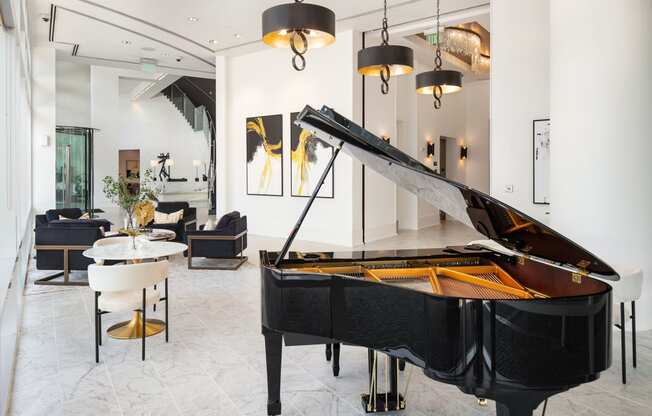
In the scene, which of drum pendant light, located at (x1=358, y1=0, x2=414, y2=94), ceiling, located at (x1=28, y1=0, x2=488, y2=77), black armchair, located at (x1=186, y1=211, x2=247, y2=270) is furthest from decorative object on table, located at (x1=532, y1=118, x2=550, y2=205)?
black armchair, located at (x1=186, y1=211, x2=247, y2=270)

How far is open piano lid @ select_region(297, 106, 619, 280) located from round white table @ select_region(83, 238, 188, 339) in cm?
232

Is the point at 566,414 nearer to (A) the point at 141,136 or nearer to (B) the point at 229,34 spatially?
(B) the point at 229,34

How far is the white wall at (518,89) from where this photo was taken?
5598mm

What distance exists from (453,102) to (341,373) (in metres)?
11.4

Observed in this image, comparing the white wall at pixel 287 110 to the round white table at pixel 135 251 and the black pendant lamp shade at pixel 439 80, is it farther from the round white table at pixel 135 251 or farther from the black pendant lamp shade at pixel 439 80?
the round white table at pixel 135 251

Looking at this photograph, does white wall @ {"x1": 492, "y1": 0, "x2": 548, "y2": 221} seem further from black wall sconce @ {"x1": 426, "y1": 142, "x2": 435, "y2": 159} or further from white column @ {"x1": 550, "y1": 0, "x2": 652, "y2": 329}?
black wall sconce @ {"x1": 426, "y1": 142, "x2": 435, "y2": 159}

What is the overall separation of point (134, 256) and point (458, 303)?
306 centimetres

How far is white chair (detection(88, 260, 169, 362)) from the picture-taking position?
11.0 ft

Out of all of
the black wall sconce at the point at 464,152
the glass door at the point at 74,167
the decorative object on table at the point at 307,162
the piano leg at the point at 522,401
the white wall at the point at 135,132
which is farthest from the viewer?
the white wall at the point at 135,132

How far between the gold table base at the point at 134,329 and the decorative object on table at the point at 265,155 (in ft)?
19.4

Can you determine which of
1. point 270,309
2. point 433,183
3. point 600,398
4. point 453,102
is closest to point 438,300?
point 433,183

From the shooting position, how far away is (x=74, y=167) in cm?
1405

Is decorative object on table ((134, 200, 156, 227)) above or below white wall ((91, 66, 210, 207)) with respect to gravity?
below

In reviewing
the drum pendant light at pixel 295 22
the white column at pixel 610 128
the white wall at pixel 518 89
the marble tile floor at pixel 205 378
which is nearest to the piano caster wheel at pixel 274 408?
the marble tile floor at pixel 205 378
